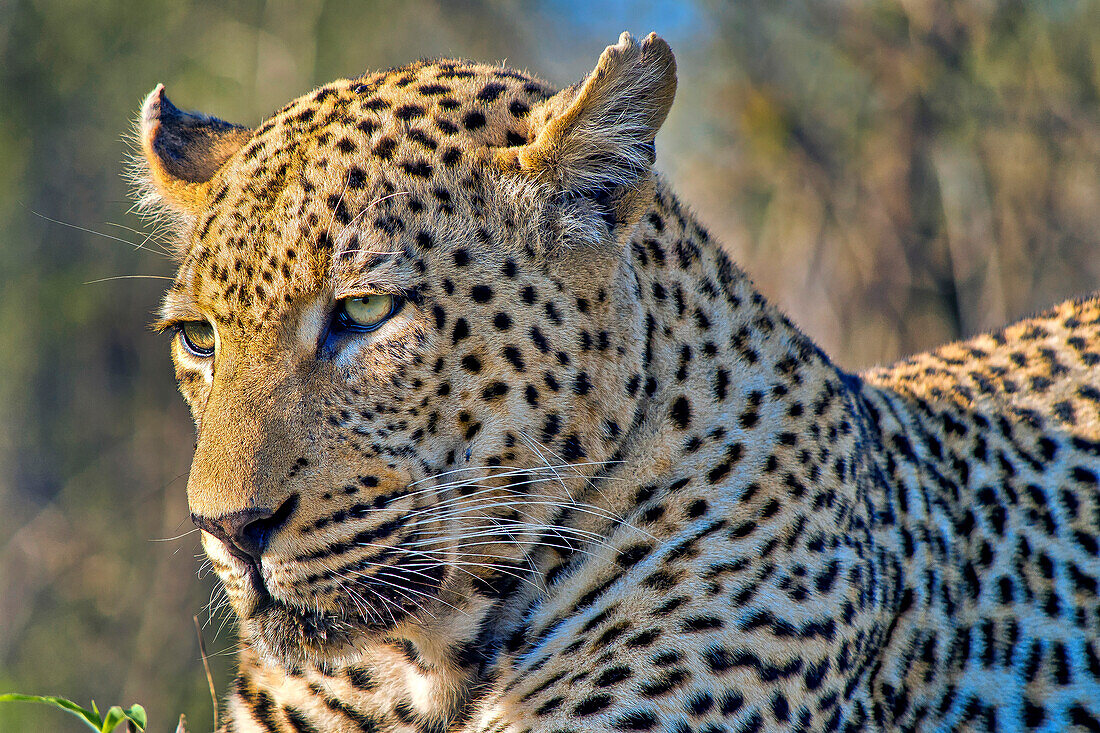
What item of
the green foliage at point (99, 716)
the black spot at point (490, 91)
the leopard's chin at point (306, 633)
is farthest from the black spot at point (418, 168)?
the green foliage at point (99, 716)

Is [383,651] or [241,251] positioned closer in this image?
[241,251]

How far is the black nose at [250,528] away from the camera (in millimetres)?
3164

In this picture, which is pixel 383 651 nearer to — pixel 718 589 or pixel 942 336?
pixel 718 589

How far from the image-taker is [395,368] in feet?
11.3

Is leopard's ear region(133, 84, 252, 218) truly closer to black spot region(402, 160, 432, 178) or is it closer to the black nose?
black spot region(402, 160, 432, 178)

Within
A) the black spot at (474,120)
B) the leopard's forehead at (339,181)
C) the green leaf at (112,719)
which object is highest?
the black spot at (474,120)

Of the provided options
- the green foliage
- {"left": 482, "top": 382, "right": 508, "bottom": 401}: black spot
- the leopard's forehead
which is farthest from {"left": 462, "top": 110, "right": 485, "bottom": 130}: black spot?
the green foliage

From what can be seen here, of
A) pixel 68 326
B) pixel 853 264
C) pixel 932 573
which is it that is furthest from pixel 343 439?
pixel 68 326

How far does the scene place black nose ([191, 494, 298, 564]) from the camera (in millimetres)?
3164

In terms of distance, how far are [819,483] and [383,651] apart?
1.71m

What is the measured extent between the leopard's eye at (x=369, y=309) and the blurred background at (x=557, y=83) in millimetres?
7183

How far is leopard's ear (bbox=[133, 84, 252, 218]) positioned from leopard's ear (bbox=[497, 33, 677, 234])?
138 cm

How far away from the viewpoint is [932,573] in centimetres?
432

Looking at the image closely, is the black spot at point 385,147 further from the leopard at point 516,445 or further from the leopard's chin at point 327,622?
the leopard's chin at point 327,622
